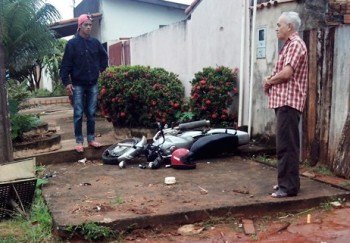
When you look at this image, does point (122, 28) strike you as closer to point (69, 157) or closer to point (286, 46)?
point (69, 157)

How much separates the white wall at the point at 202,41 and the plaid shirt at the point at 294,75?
2852 mm

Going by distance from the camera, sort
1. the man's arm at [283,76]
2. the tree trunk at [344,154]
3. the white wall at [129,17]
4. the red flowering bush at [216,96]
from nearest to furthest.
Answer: the man's arm at [283,76] → the tree trunk at [344,154] → the red flowering bush at [216,96] → the white wall at [129,17]

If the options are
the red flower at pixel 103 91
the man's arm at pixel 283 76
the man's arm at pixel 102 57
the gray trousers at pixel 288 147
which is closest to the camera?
the man's arm at pixel 283 76

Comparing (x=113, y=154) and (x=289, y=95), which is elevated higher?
(x=289, y=95)

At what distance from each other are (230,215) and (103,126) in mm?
7481

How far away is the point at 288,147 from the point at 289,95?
528mm

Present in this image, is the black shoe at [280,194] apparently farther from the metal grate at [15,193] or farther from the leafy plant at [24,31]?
the leafy plant at [24,31]

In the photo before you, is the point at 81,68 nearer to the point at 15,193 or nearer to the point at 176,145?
the point at 176,145

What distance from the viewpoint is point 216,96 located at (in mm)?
7391

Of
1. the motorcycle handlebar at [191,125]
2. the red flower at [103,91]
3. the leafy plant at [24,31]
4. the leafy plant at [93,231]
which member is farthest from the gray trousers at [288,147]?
the leafy plant at [24,31]

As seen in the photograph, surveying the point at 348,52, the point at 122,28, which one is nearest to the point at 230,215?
the point at 348,52

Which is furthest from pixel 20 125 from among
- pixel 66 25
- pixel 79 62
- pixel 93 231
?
pixel 66 25

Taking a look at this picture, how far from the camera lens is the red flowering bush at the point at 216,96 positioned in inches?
291

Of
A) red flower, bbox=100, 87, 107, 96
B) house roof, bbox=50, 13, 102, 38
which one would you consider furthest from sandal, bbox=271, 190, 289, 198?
house roof, bbox=50, 13, 102, 38
